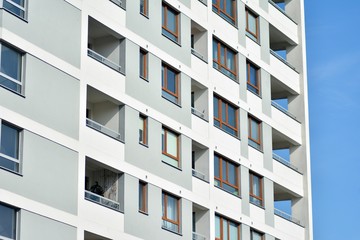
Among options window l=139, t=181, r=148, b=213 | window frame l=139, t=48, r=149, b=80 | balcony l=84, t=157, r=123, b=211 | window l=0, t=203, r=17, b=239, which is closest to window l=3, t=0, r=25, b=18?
balcony l=84, t=157, r=123, b=211

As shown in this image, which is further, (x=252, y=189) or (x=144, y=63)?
(x=252, y=189)

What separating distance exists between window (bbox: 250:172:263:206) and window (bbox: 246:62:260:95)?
4131 millimetres

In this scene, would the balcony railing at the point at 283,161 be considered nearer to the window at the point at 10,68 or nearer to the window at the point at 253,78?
the window at the point at 253,78

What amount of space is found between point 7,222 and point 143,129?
1008cm

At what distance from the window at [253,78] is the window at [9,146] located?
19325 mm

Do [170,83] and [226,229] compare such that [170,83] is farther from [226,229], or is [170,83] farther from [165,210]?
[226,229]

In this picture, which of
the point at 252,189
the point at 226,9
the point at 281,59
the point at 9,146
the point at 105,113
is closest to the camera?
the point at 9,146

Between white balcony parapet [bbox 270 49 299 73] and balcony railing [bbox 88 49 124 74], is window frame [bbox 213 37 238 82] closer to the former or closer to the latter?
white balcony parapet [bbox 270 49 299 73]

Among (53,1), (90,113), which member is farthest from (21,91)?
(90,113)

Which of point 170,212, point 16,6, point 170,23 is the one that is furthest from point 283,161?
point 16,6

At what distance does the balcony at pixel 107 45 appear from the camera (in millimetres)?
46000

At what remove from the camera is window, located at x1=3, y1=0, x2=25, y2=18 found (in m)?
40.2

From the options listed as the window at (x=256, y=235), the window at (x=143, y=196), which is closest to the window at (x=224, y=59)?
the window at (x=256, y=235)

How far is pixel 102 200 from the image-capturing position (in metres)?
44.4
